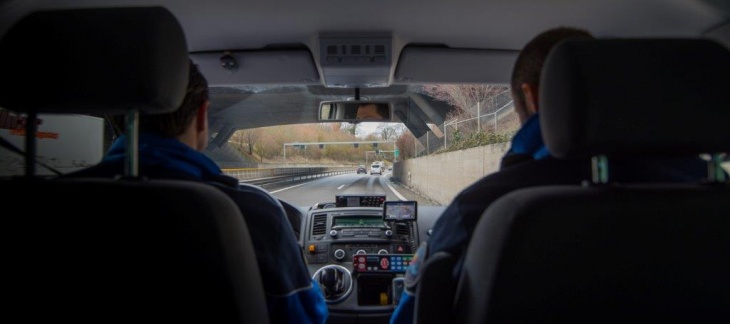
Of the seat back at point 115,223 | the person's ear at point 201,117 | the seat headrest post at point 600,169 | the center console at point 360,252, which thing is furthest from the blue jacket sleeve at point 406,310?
the center console at point 360,252

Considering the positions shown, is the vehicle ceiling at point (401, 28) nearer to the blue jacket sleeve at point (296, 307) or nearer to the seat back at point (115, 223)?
the seat back at point (115, 223)

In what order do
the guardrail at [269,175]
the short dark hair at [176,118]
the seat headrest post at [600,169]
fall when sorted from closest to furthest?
the seat headrest post at [600,169] → the short dark hair at [176,118] → the guardrail at [269,175]

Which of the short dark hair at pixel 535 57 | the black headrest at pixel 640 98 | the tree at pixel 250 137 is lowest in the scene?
the tree at pixel 250 137

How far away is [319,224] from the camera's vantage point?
4.05 metres

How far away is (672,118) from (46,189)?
178 centimetres

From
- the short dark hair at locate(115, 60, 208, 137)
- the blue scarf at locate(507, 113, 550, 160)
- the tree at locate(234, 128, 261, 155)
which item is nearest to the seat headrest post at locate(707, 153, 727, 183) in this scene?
the blue scarf at locate(507, 113, 550, 160)

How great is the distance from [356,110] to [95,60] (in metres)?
3.08

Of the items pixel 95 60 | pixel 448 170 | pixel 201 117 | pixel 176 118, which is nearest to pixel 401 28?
pixel 201 117

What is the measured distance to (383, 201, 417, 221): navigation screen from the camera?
12.2 feet

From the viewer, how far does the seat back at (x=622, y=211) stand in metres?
1.28

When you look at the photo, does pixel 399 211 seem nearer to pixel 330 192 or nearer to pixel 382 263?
pixel 382 263

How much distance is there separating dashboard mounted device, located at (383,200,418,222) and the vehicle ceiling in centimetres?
118

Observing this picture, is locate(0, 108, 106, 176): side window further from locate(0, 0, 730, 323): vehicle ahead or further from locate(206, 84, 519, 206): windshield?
locate(206, 84, 519, 206): windshield

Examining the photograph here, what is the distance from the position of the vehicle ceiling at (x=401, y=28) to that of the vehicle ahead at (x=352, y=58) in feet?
0.03
